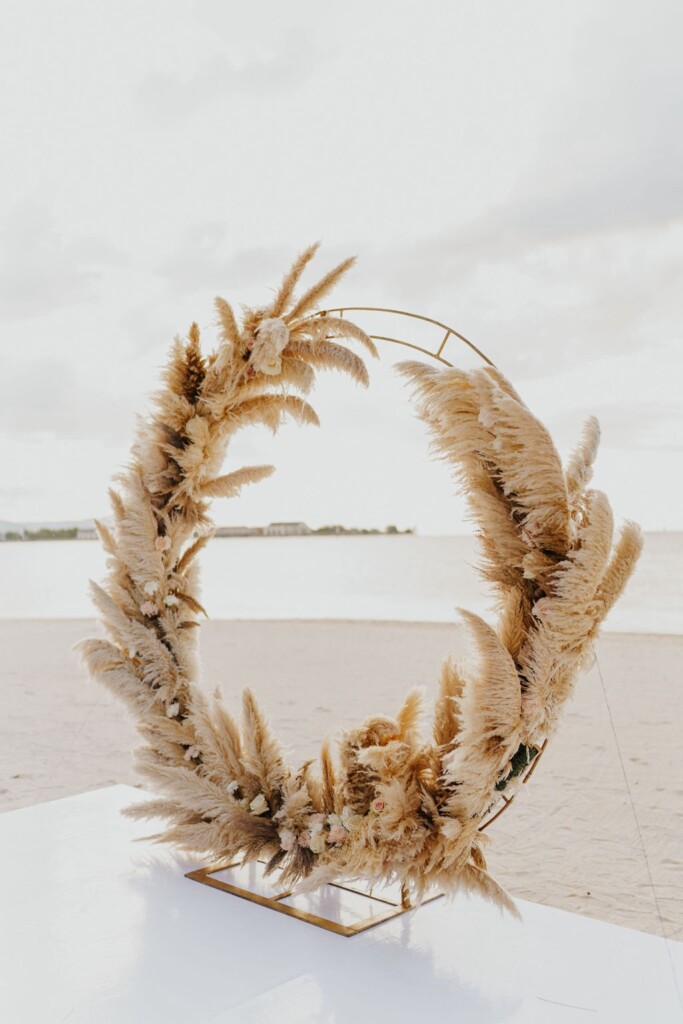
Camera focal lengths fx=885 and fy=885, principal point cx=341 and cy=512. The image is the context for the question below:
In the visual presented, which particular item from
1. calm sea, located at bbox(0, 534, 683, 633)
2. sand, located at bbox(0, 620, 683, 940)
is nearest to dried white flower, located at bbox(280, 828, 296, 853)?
sand, located at bbox(0, 620, 683, 940)

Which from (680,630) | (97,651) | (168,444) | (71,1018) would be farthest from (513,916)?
(680,630)

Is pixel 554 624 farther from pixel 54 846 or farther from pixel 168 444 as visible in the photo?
pixel 54 846

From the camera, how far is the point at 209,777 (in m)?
2.35

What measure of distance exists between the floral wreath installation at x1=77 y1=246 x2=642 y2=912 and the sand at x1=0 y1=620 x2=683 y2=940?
0.18 m

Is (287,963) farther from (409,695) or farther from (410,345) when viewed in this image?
(410,345)

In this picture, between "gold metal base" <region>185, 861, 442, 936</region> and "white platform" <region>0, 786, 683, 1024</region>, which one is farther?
"gold metal base" <region>185, 861, 442, 936</region>

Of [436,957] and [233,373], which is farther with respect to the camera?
[233,373]

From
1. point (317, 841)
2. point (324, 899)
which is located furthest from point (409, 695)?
point (324, 899)

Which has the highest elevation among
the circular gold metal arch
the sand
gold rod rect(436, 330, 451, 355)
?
the circular gold metal arch

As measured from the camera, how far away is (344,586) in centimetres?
2484

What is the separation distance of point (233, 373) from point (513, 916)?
1499 mm

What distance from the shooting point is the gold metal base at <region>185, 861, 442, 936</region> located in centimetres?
208

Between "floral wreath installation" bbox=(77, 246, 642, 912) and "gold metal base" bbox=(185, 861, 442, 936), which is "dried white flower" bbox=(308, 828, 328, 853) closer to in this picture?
"floral wreath installation" bbox=(77, 246, 642, 912)

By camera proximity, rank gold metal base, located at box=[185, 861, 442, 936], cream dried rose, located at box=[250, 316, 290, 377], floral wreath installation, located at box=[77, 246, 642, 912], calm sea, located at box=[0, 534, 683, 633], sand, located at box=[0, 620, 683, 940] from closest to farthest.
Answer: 1. floral wreath installation, located at box=[77, 246, 642, 912]
2. gold metal base, located at box=[185, 861, 442, 936]
3. cream dried rose, located at box=[250, 316, 290, 377]
4. sand, located at box=[0, 620, 683, 940]
5. calm sea, located at box=[0, 534, 683, 633]
